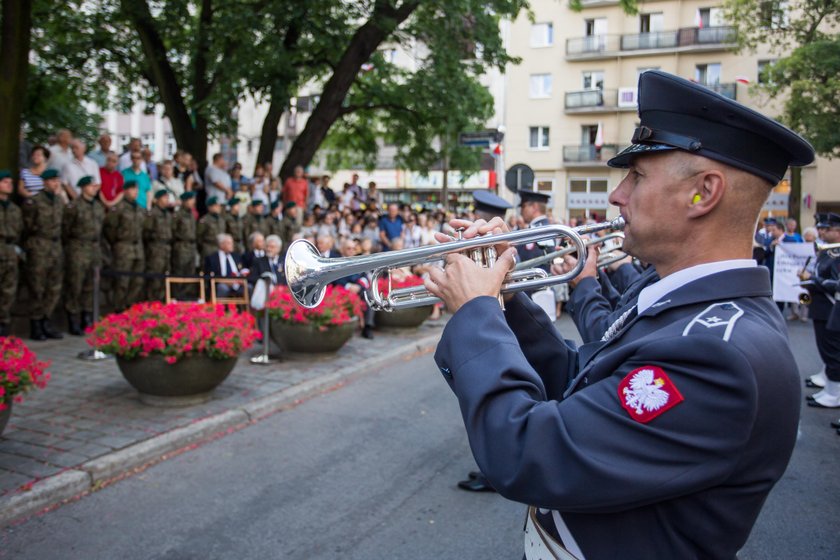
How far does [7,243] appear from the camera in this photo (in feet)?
28.8

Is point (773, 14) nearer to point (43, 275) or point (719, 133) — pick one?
point (43, 275)

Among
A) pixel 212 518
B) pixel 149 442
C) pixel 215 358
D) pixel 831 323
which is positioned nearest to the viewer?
pixel 212 518

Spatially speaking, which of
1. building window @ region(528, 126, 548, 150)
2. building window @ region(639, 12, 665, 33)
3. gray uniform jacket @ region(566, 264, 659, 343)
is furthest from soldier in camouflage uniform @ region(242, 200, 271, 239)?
building window @ region(639, 12, 665, 33)

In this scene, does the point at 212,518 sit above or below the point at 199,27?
below

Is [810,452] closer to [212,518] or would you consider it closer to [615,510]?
[212,518]

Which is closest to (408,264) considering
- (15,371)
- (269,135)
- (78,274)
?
(15,371)

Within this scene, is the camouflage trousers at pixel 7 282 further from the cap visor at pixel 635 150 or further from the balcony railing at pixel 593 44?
the balcony railing at pixel 593 44

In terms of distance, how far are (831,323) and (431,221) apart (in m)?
13.2

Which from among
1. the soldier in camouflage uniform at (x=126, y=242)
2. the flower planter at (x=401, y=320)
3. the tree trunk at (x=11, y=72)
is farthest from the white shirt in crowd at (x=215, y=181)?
the flower planter at (x=401, y=320)

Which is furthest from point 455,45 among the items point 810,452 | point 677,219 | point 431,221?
point 677,219

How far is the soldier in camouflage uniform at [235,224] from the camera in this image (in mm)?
12305

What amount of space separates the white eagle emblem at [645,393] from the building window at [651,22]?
40916 millimetres

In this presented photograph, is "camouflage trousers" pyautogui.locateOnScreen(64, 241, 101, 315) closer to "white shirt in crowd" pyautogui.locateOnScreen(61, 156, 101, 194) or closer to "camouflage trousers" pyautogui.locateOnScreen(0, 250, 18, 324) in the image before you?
"camouflage trousers" pyautogui.locateOnScreen(0, 250, 18, 324)

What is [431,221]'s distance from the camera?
19578 millimetres
